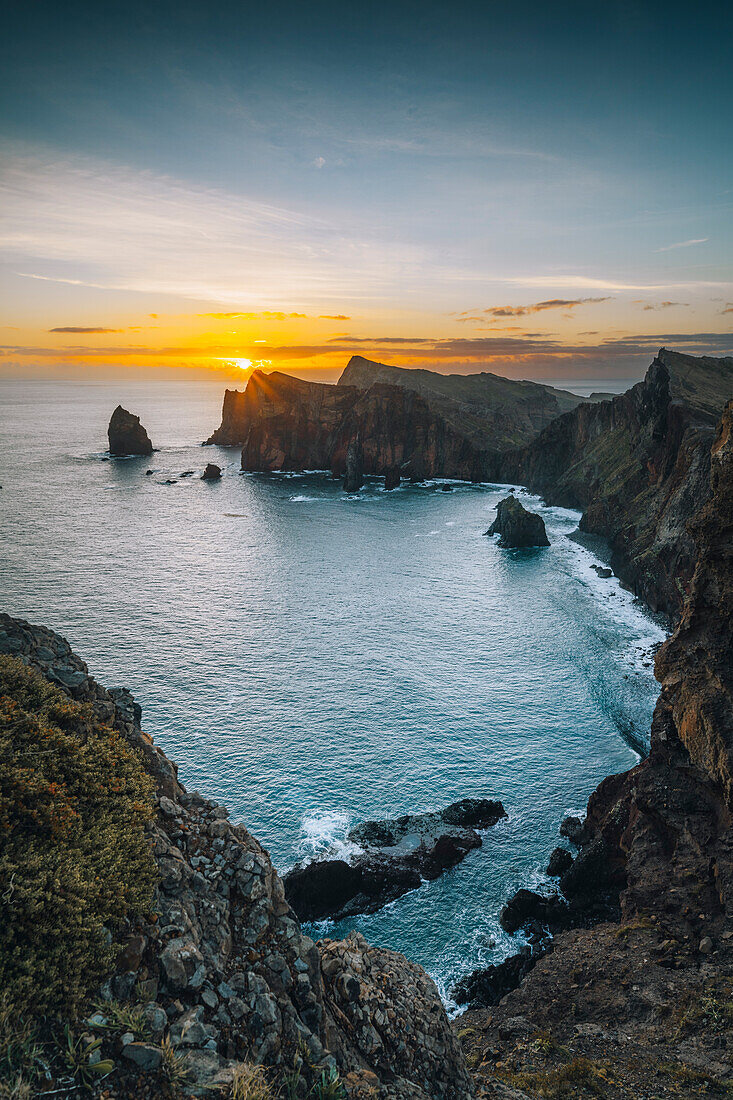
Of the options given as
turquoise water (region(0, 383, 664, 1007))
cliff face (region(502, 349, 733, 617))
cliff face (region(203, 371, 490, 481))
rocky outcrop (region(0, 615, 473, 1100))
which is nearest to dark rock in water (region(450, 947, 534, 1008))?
turquoise water (region(0, 383, 664, 1007))

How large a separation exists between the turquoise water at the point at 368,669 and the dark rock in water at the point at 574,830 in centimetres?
91

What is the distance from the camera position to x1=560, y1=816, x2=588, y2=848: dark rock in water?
111ft

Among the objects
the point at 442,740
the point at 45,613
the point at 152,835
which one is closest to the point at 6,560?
the point at 45,613

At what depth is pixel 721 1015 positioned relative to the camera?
17219 mm

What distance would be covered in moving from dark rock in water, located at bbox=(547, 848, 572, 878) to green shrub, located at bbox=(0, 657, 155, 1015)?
29618 mm

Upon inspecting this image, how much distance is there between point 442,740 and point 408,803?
718 centimetres

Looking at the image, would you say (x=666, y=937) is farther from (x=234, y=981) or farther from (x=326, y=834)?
(x=234, y=981)

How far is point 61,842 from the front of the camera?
9.33 m

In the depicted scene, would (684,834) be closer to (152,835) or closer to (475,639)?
(152,835)

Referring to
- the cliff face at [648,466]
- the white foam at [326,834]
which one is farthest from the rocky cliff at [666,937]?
the cliff face at [648,466]

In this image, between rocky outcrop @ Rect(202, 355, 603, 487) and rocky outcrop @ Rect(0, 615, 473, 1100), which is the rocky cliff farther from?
rocky outcrop @ Rect(202, 355, 603, 487)

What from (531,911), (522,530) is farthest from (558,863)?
(522,530)

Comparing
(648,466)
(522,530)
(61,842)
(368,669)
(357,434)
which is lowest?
(368,669)

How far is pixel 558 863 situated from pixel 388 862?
1025cm
